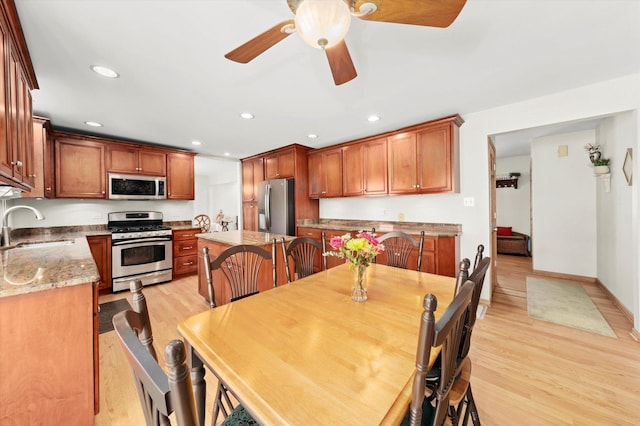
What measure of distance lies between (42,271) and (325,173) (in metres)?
3.64

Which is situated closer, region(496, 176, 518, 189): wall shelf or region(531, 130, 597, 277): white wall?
region(531, 130, 597, 277): white wall

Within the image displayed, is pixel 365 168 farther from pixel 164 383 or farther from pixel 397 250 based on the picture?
pixel 164 383

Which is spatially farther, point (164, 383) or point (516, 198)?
point (516, 198)

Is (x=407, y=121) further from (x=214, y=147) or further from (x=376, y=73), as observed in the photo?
(x=214, y=147)

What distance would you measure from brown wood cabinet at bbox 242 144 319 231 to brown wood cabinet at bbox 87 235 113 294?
7.77ft

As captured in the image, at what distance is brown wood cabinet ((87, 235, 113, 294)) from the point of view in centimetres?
360

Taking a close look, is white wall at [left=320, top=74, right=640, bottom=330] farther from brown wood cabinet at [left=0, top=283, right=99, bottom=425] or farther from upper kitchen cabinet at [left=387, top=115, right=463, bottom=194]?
brown wood cabinet at [left=0, top=283, right=99, bottom=425]

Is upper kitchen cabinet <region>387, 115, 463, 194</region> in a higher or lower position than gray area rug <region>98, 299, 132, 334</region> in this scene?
higher

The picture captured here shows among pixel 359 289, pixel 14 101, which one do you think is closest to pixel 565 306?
pixel 359 289

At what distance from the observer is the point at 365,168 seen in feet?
13.0

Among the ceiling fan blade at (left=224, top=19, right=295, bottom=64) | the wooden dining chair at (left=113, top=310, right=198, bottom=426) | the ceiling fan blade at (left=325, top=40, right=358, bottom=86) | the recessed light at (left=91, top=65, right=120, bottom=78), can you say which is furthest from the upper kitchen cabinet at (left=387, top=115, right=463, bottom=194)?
the wooden dining chair at (left=113, top=310, right=198, bottom=426)

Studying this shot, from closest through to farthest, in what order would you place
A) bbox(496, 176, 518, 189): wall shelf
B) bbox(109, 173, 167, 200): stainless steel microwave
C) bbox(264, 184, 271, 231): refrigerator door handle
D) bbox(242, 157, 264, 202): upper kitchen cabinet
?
bbox(109, 173, 167, 200): stainless steel microwave → bbox(264, 184, 271, 231): refrigerator door handle → bbox(242, 157, 264, 202): upper kitchen cabinet → bbox(496, 176, 518, 189): wall shelf

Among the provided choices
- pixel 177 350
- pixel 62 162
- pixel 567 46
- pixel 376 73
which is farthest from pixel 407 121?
pixel 62 162

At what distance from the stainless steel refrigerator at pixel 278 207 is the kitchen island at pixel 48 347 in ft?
10.2
